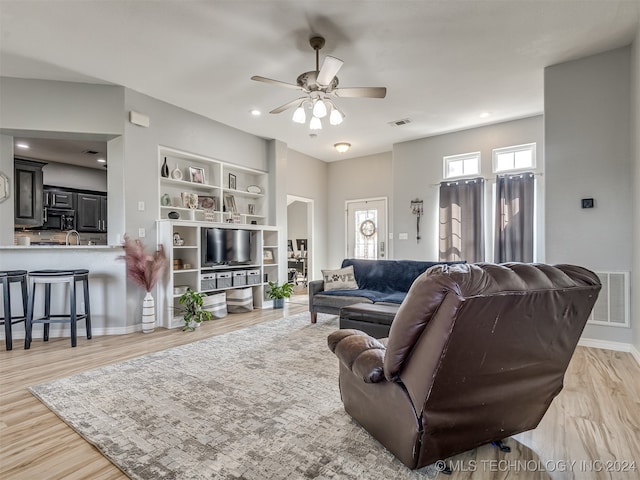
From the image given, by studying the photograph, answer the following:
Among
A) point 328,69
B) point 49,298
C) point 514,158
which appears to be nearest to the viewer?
point 328,69

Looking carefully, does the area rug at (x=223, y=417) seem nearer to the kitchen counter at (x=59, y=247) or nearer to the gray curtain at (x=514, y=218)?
the kitchen counter at (x=59, y=247)

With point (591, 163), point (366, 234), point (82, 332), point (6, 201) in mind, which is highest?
point (591, 163)

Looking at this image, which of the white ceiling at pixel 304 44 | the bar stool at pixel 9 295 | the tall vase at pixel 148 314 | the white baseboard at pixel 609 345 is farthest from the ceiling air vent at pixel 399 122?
the bar stool at pixel 9 295

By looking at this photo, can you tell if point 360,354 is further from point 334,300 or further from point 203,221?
point 203,221

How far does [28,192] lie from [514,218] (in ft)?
26.7

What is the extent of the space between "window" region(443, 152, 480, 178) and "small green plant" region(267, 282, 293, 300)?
3487 millimetres

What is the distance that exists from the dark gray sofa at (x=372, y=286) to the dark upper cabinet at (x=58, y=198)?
5.70 m

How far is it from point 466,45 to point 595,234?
2.34m

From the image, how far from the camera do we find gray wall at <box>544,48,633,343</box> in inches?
135

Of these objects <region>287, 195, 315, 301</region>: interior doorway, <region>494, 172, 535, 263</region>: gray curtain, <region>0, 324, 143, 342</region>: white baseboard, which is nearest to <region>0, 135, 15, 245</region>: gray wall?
<region>0, 324, 143, 342</region>: white baseboard

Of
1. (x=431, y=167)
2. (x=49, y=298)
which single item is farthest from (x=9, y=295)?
(x=431, y=167)

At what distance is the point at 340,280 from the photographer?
4.78 m

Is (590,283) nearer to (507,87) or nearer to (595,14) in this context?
(595,14)

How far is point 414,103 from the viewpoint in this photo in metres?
4.74
